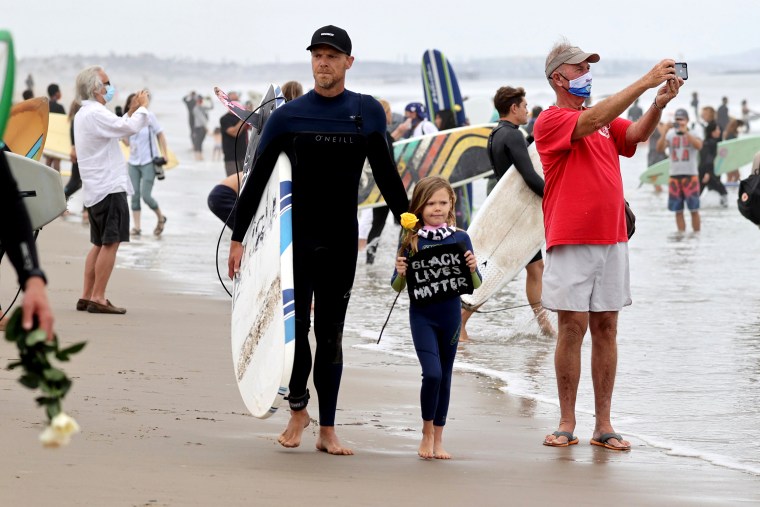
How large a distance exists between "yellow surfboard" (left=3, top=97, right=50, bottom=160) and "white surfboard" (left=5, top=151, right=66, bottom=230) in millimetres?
1524

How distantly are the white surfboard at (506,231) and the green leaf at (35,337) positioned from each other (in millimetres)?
5458

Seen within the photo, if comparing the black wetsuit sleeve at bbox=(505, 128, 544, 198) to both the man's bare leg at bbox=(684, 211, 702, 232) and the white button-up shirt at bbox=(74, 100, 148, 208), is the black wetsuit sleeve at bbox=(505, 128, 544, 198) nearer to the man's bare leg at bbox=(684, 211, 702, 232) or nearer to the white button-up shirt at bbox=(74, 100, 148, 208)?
the white button-up shirt at bbox=(74, 100, 148, 208)

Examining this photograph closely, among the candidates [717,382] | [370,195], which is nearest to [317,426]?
[717,382]

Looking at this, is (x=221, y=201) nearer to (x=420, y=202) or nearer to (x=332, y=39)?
(x=420, y=202)

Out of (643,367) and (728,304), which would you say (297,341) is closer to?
(643,367)

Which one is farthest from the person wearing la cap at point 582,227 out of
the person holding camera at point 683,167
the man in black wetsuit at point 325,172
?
the person holding camera at point 683,167

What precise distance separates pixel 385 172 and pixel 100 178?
4.10 metres

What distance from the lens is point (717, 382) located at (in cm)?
735

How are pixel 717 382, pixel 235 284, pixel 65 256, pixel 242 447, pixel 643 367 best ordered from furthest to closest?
pixel 65 256 → pixel 643 367 → pixel 717 382 → pixel 235 284 → pixel 242 447

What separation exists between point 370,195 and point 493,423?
6940 mm

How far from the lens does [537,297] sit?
349 inches

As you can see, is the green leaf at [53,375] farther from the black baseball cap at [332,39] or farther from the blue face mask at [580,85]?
the blue face mask at [580,85]

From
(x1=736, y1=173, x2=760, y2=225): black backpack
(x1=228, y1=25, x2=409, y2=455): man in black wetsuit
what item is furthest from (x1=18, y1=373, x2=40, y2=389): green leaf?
(x1=736, y1=173, x2=760, y2=225): black backpack

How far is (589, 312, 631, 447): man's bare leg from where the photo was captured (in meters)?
5.57
